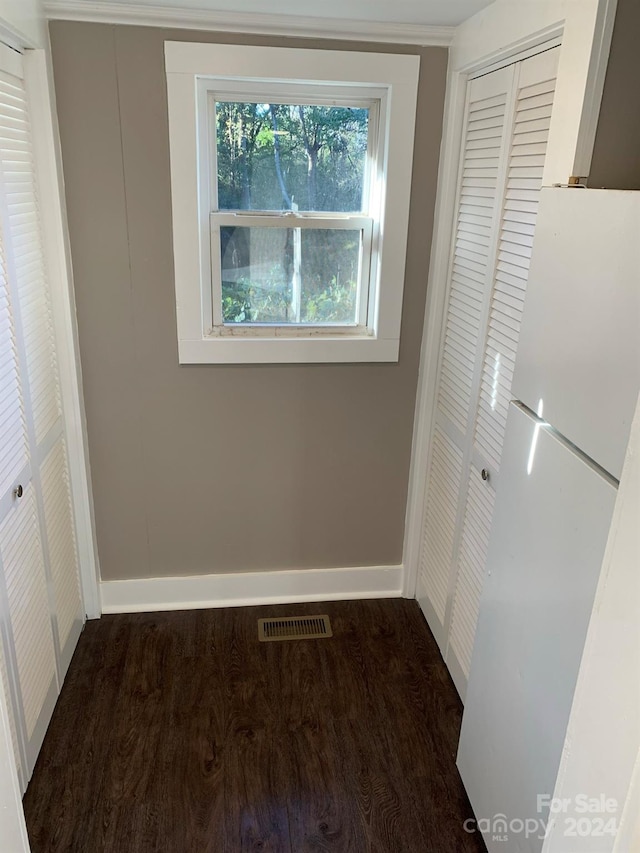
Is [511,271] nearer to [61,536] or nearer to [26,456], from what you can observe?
[26,456]

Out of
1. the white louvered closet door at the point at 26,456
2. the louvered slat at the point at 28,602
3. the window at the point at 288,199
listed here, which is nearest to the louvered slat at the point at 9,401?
the white louvered closet door at the point at 26,456

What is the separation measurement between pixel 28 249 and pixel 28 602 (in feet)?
3.54

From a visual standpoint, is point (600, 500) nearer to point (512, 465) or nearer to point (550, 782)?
point (512, 465)

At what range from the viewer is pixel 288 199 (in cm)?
230

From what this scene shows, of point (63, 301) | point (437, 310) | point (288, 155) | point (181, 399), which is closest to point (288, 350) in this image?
point (181, 399)

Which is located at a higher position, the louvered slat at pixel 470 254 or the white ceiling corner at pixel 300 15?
the white ceiling corner at pixel 300 15

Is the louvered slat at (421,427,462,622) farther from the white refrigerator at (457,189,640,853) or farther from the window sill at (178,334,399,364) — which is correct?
the white refrigerator at (457,189,640,853)

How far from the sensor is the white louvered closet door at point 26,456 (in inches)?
69.6

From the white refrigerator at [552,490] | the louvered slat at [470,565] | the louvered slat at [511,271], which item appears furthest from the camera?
the louvered slat at [470,565]

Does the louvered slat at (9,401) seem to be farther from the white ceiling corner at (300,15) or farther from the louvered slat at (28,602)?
the white ceiling corner at (300,15)

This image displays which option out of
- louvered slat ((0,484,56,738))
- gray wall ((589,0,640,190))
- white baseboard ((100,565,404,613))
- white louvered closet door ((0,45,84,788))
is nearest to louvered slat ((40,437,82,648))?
white louvered closet door ((0,45,84,788))

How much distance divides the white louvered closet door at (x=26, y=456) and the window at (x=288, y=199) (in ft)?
1.52

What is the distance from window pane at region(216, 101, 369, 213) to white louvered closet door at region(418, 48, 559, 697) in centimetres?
42

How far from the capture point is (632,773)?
2.30ft
